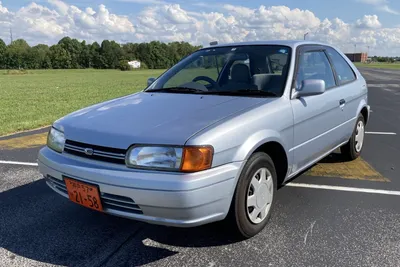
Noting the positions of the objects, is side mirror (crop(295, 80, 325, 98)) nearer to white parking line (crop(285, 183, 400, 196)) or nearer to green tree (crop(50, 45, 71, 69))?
white parking line (crop(285, 183, 400, 196))

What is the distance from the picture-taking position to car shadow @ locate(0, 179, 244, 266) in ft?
9.32

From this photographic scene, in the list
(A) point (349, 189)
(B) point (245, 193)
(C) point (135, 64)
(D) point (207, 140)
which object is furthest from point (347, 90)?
(C) point (135, 64)

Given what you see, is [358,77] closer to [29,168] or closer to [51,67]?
[29,168]

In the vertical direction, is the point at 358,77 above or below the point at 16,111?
above

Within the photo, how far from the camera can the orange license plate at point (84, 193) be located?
2.69 metres

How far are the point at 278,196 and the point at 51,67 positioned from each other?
108m

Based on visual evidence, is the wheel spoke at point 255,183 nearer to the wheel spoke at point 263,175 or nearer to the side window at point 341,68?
the wheel spoke at point 263,175

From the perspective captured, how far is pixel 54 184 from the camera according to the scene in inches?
123

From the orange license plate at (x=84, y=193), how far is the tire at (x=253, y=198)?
3.15 feet

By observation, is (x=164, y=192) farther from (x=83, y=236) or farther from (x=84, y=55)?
(x=84, y=55)

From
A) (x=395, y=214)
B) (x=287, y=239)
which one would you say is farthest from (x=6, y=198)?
(x=395, y=214)

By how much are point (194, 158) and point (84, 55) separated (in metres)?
109

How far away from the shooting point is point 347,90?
175 inches

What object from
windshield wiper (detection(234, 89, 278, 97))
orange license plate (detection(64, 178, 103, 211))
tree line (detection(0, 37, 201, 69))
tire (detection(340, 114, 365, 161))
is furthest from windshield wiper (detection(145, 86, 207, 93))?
tree line (detection(0, 37, 201, 69))
